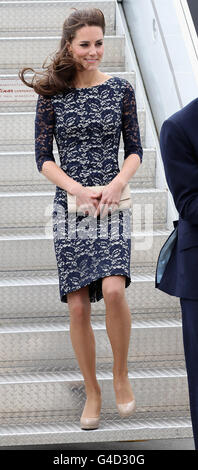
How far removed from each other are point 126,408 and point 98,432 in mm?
214

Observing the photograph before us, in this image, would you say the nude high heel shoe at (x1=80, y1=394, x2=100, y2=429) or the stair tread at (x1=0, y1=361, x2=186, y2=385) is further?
the stair tread at (x1=0, y1=361, x2=186, y2=385)

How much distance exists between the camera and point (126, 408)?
3.27 meters

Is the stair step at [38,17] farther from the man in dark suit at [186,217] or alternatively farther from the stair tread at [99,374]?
the man in dark suit at [186,217]

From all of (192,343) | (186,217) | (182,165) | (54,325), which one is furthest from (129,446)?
(182,165)

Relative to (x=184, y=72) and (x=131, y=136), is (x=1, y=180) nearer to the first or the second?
(x=184, y=72)

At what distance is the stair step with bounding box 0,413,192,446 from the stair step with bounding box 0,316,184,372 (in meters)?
0.34

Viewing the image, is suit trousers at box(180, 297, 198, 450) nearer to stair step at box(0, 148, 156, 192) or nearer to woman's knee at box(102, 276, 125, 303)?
woman's knee at box(102, 276, 125, 303)

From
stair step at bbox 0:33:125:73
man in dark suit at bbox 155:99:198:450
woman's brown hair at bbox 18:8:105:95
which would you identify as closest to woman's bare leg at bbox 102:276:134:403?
man in dark suit at bbox 155:99:198:450

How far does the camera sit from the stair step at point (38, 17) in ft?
18.2

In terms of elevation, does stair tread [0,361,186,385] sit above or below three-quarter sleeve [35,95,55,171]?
below

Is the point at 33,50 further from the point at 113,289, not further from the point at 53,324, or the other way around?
the point at 113,289

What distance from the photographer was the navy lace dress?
3.16 m

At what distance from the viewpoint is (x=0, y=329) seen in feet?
12.7

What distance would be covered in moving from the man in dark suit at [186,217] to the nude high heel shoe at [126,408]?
600mm
